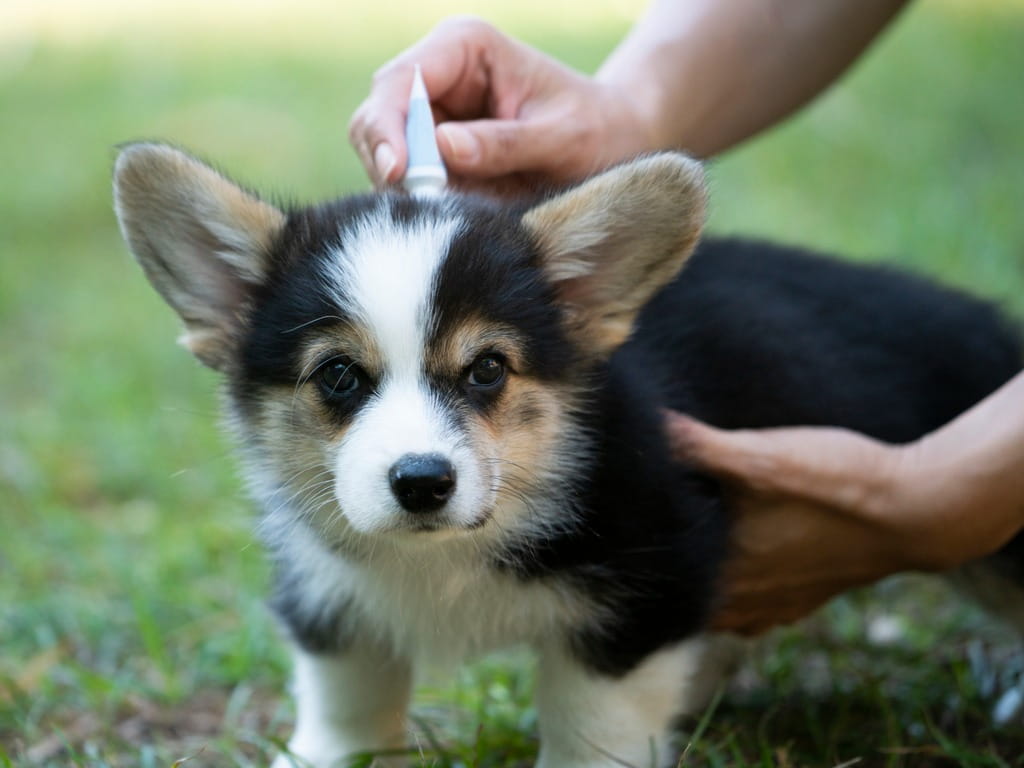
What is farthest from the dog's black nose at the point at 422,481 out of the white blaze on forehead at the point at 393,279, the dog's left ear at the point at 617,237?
the dog's left ear at the point at 617,237

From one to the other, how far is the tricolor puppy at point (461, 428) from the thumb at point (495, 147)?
22 cm

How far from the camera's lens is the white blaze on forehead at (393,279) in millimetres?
2533

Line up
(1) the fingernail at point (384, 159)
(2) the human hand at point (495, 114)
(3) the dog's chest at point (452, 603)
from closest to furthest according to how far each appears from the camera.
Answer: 1. (3) the dog's chest at point (452, 603)
2. (1) the fingernail at point (384, 159)
3. (2) the human hand at point (495, 114)

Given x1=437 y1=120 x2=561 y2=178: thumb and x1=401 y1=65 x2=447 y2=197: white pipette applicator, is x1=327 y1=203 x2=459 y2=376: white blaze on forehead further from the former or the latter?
x1=437 y1=120 x2=561 y2=178: thumb

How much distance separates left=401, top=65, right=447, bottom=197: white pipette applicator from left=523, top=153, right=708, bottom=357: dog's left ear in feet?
0.87

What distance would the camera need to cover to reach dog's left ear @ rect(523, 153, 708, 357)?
2680mm

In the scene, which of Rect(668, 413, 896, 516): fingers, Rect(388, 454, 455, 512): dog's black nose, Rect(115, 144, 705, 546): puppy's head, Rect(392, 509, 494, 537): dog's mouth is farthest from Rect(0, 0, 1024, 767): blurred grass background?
Rect(388, 454, 455, 512): dog's black nose

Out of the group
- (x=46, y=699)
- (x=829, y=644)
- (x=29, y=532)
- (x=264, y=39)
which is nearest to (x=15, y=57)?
(x=264, y=39)

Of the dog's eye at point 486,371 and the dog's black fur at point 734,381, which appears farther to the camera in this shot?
the dog's black fur at point 734,381

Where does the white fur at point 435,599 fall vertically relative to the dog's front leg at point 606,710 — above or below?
above

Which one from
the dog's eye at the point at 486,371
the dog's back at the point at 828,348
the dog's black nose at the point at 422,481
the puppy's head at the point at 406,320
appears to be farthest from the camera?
the dog's back at the point at 828,348

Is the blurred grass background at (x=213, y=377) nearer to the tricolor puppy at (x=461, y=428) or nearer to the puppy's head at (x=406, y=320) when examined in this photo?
the tricolor puppy at (x=461, y=428)

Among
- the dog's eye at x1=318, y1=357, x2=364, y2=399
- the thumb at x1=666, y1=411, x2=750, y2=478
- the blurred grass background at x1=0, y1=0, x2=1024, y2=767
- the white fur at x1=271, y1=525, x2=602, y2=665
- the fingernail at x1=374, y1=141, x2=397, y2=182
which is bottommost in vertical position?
the blurred grass background at x1=0, y1=0, x2=1024, y2=767

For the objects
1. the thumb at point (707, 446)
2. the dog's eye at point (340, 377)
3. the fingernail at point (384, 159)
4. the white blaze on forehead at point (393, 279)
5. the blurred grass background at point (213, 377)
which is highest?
the fingernail at point (384, 159)
